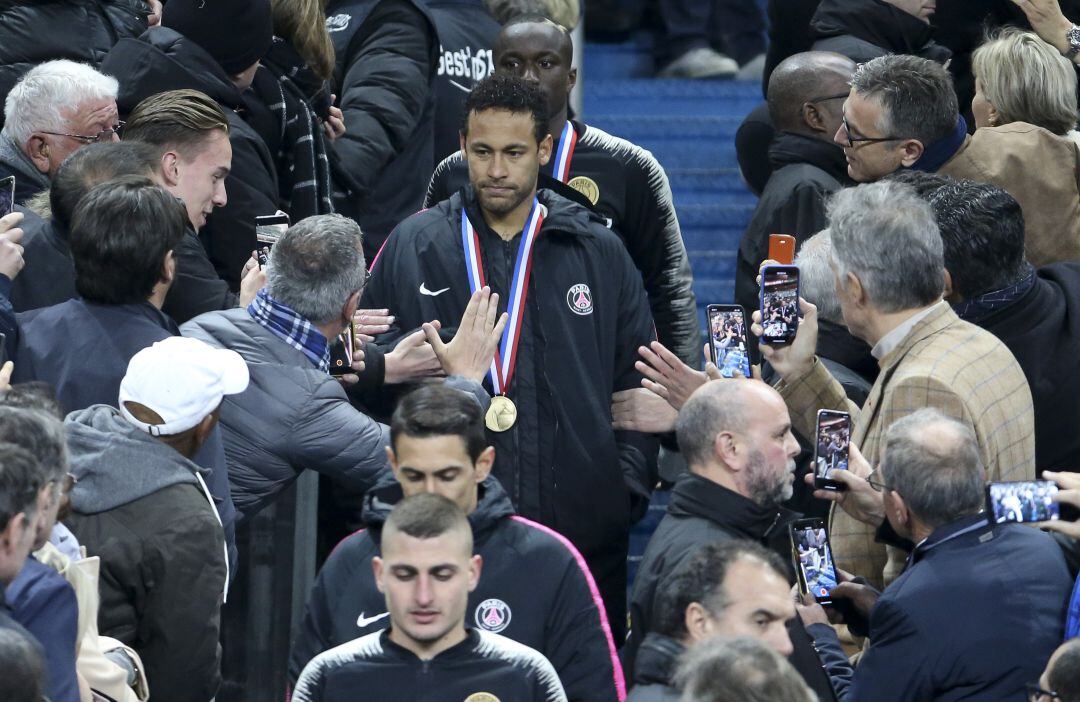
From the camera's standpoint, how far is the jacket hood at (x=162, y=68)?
22.1 feet

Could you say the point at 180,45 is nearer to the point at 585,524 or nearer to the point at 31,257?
the point at 31,257

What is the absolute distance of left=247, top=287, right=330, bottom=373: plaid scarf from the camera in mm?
5727

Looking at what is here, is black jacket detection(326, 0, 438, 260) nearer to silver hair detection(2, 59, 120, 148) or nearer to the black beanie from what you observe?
the black beanie

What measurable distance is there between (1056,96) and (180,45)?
323 cm

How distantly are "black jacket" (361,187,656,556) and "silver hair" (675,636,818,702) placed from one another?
8.22 feet

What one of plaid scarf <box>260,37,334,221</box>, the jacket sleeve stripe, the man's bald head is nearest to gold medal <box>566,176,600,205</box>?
the man's bald head

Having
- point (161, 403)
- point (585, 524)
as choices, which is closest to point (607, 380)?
point (585, 524)

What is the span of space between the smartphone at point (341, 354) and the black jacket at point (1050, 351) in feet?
6.39

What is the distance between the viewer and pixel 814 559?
5.18 metres

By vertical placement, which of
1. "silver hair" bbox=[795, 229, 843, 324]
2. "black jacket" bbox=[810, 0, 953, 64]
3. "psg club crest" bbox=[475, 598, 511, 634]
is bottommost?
"psg club crest" bbox=[475, 598, 511, 634]

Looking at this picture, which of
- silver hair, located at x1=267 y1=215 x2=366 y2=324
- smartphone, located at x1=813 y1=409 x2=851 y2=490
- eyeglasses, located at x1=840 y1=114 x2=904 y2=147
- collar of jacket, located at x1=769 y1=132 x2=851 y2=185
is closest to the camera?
smartphone, located at x1=813 y1=409 x2=851 y2=490

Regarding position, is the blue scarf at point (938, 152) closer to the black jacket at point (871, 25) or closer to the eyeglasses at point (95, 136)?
the black jacket at point (871, 25)

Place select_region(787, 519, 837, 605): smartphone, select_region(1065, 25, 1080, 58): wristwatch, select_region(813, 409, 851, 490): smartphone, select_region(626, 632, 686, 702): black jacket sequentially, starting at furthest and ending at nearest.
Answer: select_region(1065, 25, 1080, 58): wristwatch
select_region(813, 409, 851, 490): smartphone
select_region(787, 519, 837, 605): smartphone
select_region(626, 632, 686, 702): black jacket

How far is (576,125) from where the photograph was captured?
24.6 feet
